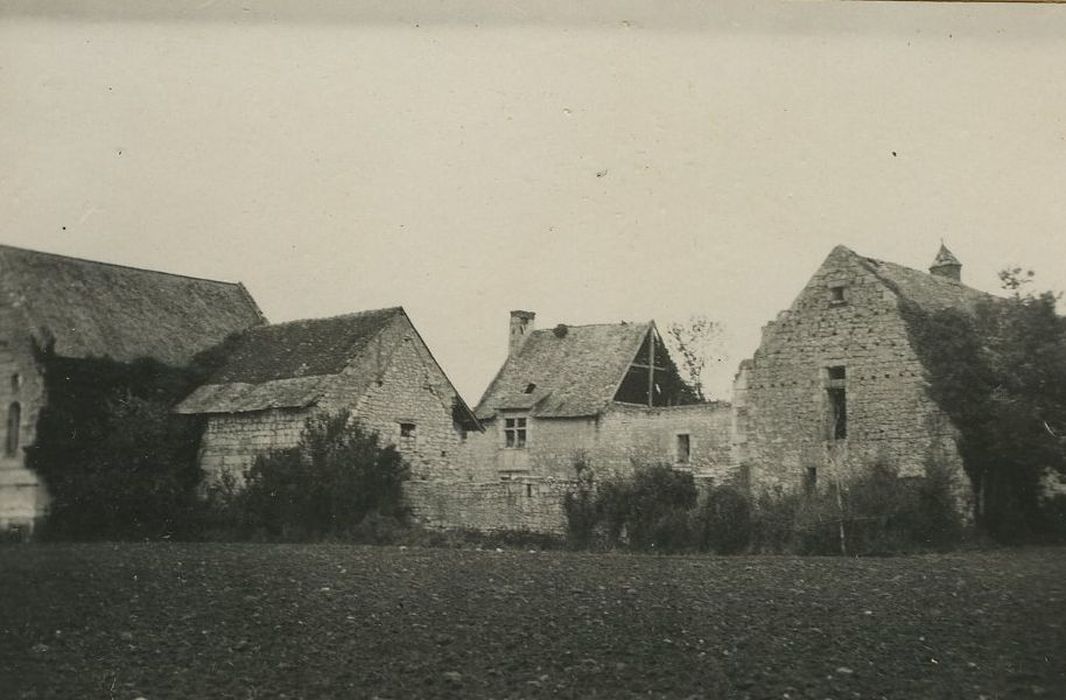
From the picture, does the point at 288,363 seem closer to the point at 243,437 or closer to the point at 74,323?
the point at 243,437

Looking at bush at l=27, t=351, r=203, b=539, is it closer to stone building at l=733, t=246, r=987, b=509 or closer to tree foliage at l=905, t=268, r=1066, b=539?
stone building at l=733, t=246, r=987, b=509

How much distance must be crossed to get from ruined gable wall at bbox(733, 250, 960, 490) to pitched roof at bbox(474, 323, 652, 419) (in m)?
9.60

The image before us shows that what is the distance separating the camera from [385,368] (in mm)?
26016

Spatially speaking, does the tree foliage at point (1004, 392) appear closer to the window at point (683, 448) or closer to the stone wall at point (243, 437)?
the window at point (683, 448)

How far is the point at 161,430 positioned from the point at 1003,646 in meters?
20.5

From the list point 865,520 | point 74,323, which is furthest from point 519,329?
point 865,520

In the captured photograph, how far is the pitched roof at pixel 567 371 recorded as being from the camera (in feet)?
120

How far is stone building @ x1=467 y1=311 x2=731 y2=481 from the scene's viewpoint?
107 ft

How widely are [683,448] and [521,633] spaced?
23.2 metres

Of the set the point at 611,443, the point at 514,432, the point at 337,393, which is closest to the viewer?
the point at 337,393

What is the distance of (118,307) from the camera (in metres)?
26.7

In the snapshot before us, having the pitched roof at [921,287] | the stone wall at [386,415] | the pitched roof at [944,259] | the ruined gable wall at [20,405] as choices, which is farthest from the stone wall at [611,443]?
the ruined gable wall at [20,405]

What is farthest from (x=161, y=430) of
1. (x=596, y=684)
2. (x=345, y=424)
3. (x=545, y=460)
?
(x=596, y=684)

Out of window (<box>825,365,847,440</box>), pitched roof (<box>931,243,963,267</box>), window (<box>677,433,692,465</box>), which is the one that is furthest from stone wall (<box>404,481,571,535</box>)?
pitched roof (<box>931,243,963,267</box>)
